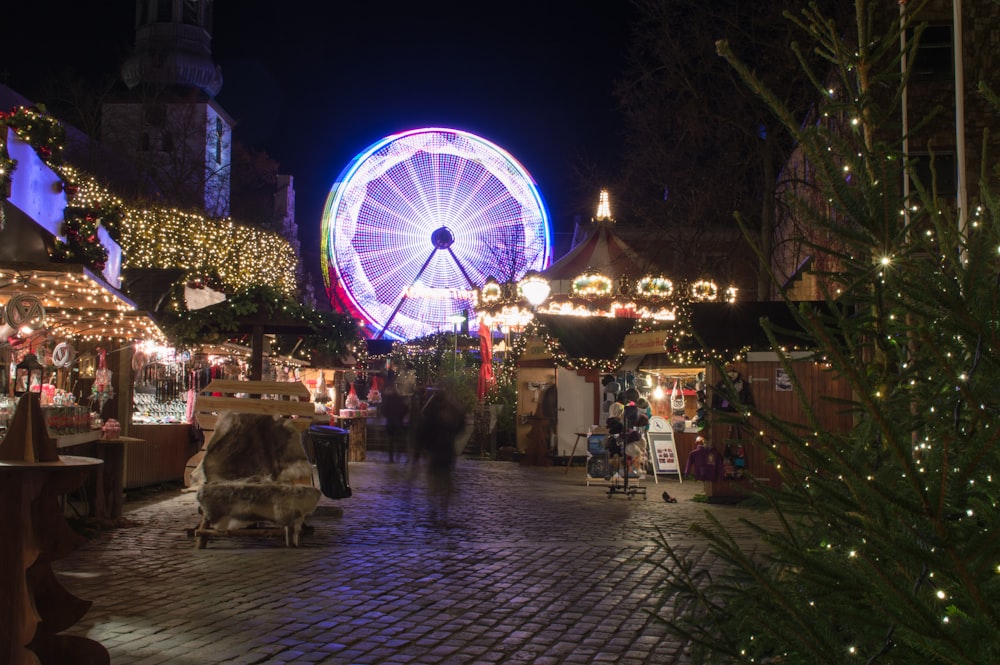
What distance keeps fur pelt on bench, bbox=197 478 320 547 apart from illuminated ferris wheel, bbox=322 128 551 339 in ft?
82.9

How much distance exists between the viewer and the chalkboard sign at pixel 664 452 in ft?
60.1

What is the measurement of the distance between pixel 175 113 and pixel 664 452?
34303 mm

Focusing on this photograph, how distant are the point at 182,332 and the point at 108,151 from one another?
93.6 ft

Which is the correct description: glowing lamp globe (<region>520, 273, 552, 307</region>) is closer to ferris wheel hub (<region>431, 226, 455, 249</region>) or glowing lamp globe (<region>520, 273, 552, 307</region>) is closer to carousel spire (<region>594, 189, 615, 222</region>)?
carousel spire (<region>594, 189, 615, 222</region>)

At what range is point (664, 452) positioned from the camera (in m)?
18.4

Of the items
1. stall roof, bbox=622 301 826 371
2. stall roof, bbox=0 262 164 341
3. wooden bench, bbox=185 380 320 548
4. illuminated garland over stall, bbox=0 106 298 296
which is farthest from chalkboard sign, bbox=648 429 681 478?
wooden bench, bbox=185 380 320 548

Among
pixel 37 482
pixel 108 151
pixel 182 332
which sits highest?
pixel 108 151

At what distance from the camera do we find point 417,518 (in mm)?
11969

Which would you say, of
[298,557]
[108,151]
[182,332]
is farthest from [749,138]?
[108,151]

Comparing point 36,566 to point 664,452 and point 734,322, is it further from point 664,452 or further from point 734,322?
point 664,452

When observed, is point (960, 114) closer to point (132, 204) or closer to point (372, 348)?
point (132, 204)

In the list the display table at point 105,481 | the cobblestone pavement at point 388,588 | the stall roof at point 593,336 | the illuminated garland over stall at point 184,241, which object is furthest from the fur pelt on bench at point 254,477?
the stall roof at point 593,336

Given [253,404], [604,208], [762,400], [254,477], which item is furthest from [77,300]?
[604,208]

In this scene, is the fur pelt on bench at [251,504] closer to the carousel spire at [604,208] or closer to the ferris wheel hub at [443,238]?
the carousel spire at [604,208]
